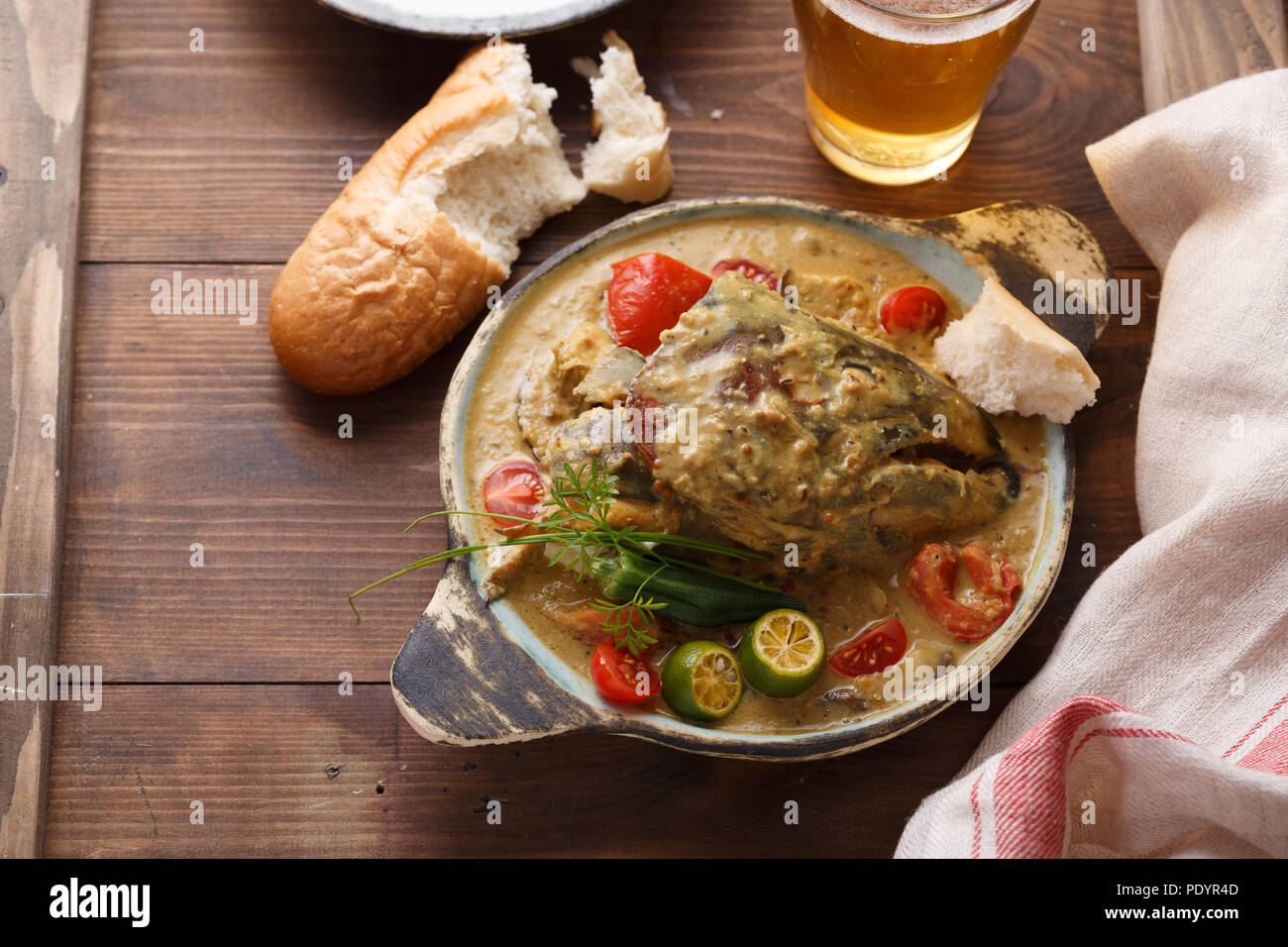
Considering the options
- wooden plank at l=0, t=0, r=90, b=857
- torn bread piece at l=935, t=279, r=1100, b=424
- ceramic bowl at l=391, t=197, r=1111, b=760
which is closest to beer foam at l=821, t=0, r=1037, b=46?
ceramic bowl at l=391, t=197, r=1111, b=760

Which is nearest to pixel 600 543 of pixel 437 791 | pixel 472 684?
pixel 472 684

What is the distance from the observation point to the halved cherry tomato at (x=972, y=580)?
3.12 metres

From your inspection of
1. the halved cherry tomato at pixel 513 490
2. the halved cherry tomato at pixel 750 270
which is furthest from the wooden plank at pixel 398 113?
the halved cherry tomato at pixel 513 490

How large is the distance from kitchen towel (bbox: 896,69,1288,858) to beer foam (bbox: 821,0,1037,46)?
78 centimetres

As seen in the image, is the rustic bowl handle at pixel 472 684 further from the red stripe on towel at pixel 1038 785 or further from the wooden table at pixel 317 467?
the red stripe on towel at pixel 1038 785

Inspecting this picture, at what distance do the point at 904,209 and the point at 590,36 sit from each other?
1.28 metres

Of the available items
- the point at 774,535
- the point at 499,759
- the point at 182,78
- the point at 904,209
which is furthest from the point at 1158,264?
the point at 182,78

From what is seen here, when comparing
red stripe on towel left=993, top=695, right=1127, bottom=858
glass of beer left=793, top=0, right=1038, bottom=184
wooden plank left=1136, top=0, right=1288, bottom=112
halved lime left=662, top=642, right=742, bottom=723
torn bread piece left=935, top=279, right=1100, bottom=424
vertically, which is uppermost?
wooden plank left=1136, top=0, right=1288, bottom=112

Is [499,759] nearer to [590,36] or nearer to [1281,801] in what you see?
[1281,801]

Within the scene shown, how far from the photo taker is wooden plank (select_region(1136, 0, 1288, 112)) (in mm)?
3779

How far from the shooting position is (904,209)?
150 inches

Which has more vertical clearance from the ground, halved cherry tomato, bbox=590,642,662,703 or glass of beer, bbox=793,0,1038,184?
glass of beer, bbox=793,0,1038,184

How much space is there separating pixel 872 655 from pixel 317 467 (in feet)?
6.17

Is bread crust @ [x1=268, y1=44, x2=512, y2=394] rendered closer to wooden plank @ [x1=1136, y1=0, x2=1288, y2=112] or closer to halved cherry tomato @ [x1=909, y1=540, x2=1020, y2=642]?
halved cherry tomato @ [x1=909, y1=540, x2=1020, y2=642]
